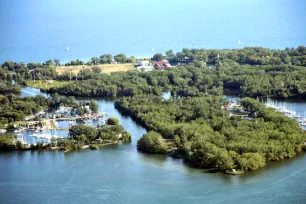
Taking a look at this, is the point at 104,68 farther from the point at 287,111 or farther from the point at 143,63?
the point at 287,111

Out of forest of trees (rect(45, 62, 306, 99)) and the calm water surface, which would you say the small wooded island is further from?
the calm water surface

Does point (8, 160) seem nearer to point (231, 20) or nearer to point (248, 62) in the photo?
point (248, 62)

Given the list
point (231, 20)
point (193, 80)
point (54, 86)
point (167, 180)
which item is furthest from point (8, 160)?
point (231, 20)

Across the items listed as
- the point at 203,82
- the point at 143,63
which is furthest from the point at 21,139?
the point at 143,63

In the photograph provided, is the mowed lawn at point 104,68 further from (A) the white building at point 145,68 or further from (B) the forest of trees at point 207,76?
(B) the forest of trees at point 207,76

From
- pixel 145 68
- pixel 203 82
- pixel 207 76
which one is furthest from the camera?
pixel 145 68
